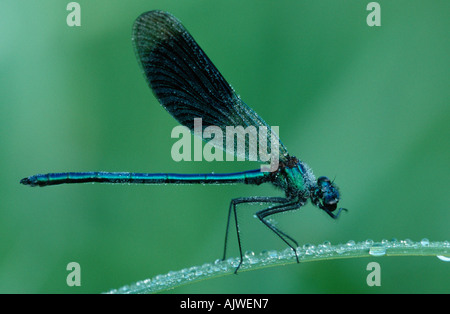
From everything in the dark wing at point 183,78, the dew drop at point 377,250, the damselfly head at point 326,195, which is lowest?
the dew drop at point 377,250

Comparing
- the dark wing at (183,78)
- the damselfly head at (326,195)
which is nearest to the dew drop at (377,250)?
the damselfly head at (326,195)

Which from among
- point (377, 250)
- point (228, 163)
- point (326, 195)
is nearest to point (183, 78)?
point (228, 163)

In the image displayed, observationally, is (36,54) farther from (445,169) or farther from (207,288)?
(445,169)

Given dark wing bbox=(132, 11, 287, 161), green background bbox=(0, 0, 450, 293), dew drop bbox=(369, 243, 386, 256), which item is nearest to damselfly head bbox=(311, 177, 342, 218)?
green background bbox=(0, 0, 450, 293)

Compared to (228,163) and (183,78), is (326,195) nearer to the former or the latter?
(228,163)

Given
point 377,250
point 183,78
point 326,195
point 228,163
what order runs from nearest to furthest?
point 377,250, point 326,195, point 183,78, point 228,163

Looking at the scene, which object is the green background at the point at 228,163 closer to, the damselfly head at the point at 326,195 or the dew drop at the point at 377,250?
the damselfly head at the point at 326,195

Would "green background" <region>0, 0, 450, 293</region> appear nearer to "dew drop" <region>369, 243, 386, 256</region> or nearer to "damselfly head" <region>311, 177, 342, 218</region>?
"damselfly head" <region>311, 177, 342, 218</region>
